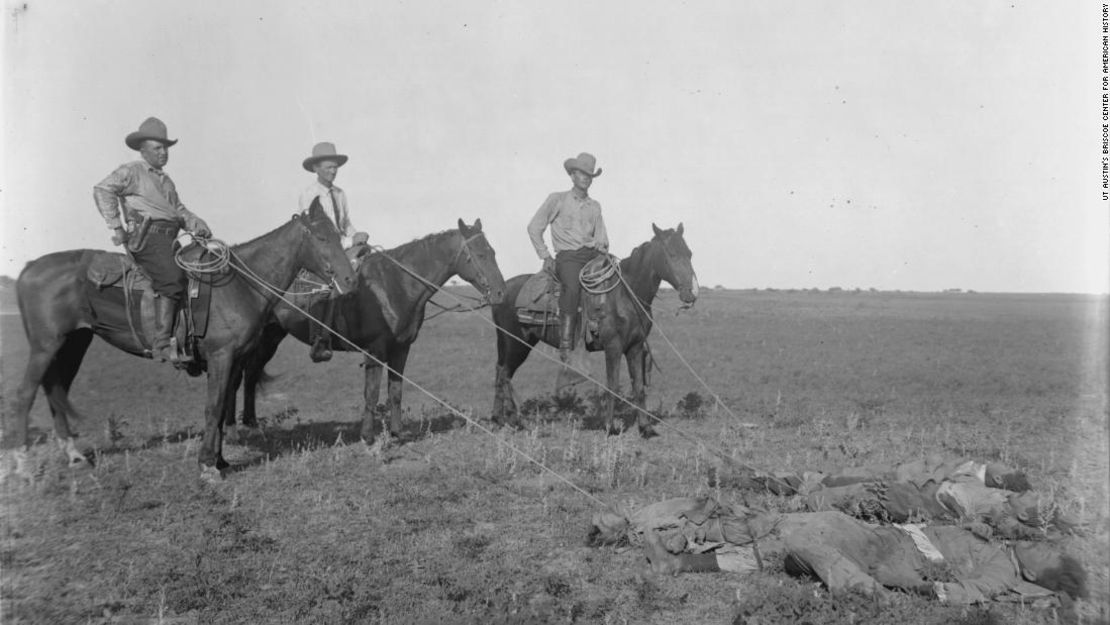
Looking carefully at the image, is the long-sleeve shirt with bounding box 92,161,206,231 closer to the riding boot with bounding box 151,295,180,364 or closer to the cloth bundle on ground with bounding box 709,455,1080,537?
the riding boot with bounding box 151,295,180,364

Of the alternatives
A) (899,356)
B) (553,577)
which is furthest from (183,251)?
(899,356)

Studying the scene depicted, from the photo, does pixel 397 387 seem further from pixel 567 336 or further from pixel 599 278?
pixel 599 278

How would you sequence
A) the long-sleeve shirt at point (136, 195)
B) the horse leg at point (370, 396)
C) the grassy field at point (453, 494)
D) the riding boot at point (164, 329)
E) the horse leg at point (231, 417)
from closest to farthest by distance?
1. the grassy field at point (453, 494)
2. the long-sleeve shirt at point (136, 195)
3. the riding boot at point (164, 329)
4. the horse leg at point (231, 417)
5. the horse leg at point (370, 396)

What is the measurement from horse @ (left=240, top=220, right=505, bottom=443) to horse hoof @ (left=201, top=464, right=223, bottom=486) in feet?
6.84

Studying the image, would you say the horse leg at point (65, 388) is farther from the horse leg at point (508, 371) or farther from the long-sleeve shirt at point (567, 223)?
the long-sleeve shirt at point (567, 223)

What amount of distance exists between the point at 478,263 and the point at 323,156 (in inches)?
101

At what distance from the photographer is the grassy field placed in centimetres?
506

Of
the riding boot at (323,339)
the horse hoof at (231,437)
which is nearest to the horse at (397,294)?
the riding boot at (323,339)

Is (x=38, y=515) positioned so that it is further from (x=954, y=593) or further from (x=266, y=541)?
(x=954, y=593)

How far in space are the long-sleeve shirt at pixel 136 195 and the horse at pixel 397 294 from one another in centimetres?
219

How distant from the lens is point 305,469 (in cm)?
845

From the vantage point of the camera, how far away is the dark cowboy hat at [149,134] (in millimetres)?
7879

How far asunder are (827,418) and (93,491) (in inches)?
422

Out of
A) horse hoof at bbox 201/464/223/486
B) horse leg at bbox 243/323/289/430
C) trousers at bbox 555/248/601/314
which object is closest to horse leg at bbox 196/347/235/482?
horse hoof at bbox 201/464/223/486
